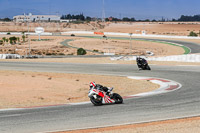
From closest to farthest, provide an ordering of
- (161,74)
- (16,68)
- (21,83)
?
(21,83) → (161,74) → (16,68)

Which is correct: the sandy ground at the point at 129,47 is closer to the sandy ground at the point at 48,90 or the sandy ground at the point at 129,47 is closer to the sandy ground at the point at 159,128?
the sandy ground at the point at 48,90

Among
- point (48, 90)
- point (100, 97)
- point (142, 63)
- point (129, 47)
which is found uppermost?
point (100, 97)

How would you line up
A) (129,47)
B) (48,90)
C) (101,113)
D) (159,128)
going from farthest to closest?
(129,47)
(48,90)
(101,113)
(159,128)

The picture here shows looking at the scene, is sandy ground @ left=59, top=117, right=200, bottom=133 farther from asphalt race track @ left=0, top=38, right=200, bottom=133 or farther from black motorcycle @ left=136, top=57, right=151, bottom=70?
black motorcycle @ left=136, top=57, right=151, bottom=70

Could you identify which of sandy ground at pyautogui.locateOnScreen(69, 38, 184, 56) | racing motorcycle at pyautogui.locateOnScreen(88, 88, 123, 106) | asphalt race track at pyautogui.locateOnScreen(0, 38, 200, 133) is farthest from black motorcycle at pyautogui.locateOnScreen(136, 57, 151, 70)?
sandy ground at pyautogui.locateOnScreen(69, 38, 184, 56)

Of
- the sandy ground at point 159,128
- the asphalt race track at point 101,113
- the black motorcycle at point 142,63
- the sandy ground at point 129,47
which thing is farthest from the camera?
the sandy ground at point 129,47

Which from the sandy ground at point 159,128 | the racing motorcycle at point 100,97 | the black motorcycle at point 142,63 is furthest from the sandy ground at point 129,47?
the sandy ground at point 159,128

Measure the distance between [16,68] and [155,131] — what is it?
27.3 metres

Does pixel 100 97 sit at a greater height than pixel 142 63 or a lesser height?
greater

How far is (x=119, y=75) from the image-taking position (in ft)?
98.7

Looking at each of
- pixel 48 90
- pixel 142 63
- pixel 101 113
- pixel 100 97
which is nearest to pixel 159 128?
pixel 101 113

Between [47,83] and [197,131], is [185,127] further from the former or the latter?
[47,83]

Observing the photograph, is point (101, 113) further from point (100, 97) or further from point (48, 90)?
point (48, 90)

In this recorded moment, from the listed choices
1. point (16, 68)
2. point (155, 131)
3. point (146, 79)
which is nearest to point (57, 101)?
point (155, 131)
